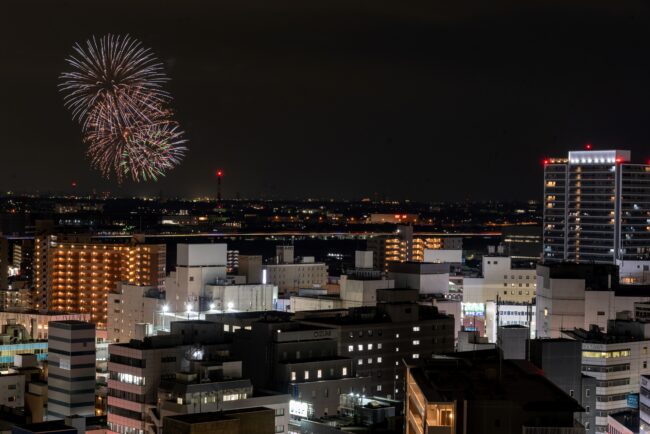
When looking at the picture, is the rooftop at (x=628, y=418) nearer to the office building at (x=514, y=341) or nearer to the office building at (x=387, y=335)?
the office building at (x=514, y=341)

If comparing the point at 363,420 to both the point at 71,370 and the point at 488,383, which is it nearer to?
the point at 488,383

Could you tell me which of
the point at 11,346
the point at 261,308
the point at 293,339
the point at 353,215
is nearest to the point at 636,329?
the point at 293,339

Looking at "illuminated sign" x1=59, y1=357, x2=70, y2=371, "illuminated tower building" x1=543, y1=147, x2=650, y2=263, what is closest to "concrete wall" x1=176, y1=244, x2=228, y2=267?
"illuminated sign" x1=59, y1=357, x2=70, y2=371

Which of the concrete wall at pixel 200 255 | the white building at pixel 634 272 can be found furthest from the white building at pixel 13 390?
the white building at pixel 634 272

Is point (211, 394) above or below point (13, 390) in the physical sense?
above

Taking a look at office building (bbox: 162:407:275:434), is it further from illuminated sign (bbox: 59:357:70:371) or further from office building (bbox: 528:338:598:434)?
illuminated sign (bbox: 59:357:70:371)

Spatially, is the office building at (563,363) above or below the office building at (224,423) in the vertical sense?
above

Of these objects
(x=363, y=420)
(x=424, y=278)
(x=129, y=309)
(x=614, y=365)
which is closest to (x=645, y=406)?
(x=614, y=365)
